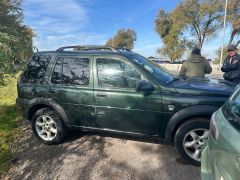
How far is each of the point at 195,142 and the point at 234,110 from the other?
184 cm

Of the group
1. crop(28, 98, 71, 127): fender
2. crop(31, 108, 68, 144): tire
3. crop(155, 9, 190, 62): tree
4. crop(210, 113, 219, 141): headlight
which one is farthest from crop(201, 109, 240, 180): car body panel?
crop(155, 9, 190, 62): tree

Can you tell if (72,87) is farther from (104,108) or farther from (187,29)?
(187,29)

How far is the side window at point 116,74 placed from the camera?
4.29 m

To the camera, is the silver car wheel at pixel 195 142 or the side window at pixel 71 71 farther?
the side window at pixel 71 71

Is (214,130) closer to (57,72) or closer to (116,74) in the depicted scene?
(116,74)

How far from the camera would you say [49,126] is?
5031 mm

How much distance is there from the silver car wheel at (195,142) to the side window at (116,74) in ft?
3.80

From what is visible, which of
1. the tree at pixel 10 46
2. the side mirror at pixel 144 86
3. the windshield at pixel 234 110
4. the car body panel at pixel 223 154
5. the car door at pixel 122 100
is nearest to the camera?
the car body panel at pixel 223 154

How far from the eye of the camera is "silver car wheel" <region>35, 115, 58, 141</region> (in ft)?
16.4

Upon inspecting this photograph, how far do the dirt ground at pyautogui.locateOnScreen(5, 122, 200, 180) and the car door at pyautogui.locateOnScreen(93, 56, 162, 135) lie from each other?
492mm

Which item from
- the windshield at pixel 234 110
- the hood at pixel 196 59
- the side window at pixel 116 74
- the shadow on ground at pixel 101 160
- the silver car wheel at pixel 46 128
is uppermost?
the hood at pixel 196 59

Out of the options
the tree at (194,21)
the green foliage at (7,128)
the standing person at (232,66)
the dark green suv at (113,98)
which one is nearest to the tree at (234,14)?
the tree at (194,21)

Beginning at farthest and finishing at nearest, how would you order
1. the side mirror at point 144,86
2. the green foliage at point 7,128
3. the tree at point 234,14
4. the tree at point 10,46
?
the tree at point 234,14
the green foliage at point 7,128
the tree at point 10,46
the side mirror at point 144,86

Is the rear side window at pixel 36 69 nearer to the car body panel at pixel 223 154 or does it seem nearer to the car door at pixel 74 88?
the car door at pixel 74 88
